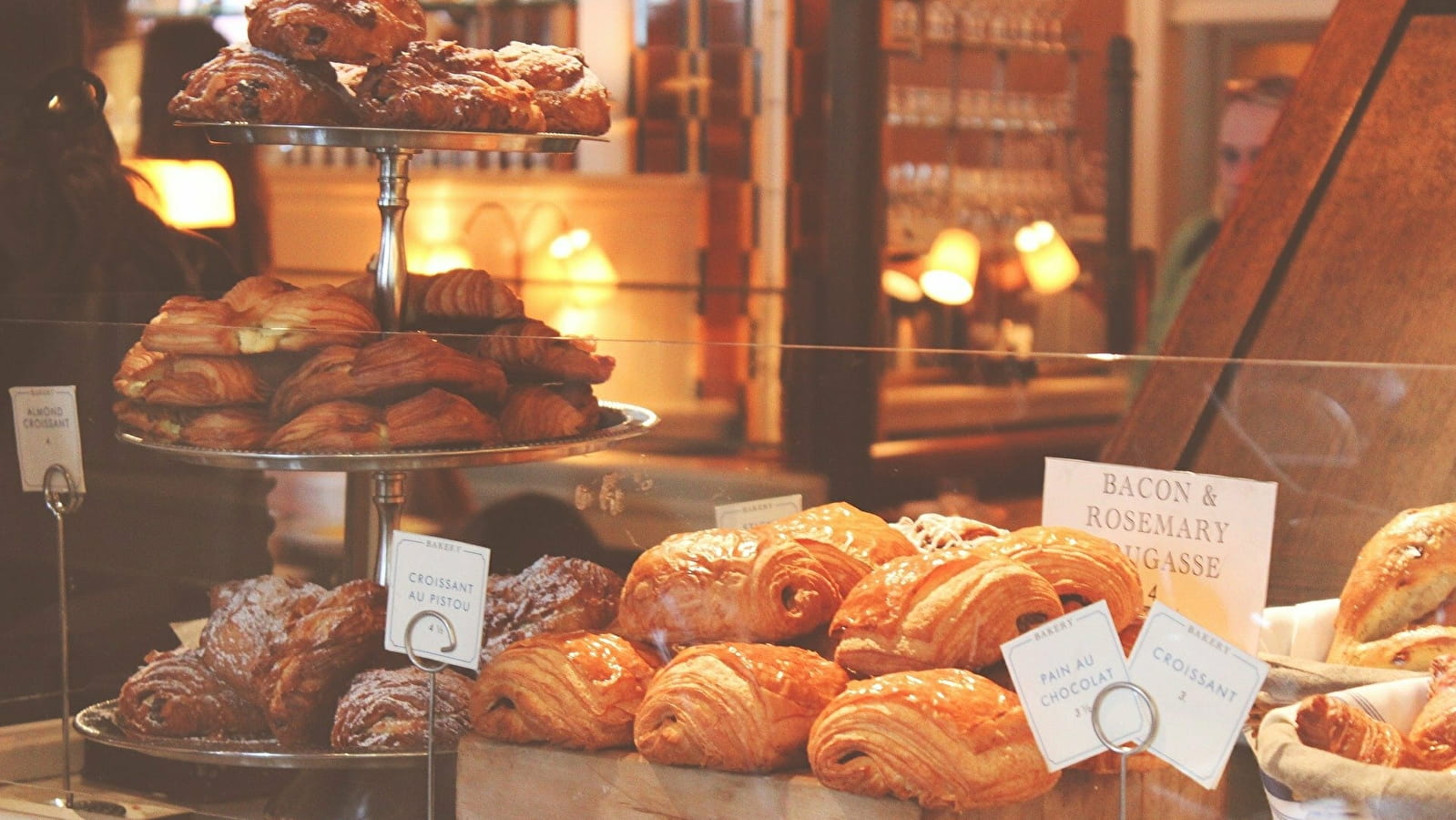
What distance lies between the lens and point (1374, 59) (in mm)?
1927

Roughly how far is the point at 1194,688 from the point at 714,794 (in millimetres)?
304

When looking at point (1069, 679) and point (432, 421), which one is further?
point (432, 421)

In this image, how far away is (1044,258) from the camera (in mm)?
3355

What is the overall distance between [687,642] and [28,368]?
72 cm

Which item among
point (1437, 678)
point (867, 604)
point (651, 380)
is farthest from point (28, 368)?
point (1437, 678)

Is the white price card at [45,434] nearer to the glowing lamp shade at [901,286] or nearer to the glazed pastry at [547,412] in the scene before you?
the glazed pastry at [547,412]

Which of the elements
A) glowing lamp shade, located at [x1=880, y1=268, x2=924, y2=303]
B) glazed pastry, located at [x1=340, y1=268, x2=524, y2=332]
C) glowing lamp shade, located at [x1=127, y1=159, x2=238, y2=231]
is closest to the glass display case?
glazed pastry, located at [x1=340, y1=268, x2=524, y2=332]

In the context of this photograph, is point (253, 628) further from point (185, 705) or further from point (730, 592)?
point (730, 592)

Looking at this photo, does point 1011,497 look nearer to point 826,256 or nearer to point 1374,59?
point 1374,59

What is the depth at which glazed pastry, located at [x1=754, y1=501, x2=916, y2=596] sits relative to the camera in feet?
3.50

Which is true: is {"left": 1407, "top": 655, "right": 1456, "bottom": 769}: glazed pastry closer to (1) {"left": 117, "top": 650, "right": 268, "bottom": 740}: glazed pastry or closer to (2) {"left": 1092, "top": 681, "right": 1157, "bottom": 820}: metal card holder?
(2) {"left": 1092, "top": 681, "right": 1157, "bottom": 820}: metal card holder

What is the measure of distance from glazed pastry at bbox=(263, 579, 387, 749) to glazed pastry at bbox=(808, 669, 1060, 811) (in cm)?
45

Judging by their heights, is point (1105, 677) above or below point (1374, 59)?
below

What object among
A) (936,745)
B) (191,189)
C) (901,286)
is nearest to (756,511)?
(936,745)
